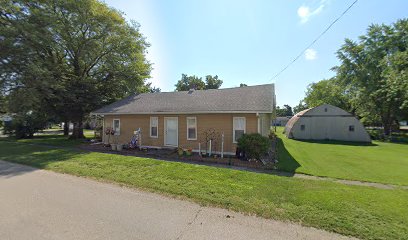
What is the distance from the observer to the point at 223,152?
12.4m

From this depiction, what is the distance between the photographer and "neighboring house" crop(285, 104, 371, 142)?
21.6 metres

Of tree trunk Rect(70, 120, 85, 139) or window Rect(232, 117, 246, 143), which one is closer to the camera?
window Rect(232, 117, 246, 143)

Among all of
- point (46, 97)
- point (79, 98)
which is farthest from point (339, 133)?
point (46, 97)

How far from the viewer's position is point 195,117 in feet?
43.5

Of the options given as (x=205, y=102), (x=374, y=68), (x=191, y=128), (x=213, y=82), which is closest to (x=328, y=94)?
(x=374, y=68)

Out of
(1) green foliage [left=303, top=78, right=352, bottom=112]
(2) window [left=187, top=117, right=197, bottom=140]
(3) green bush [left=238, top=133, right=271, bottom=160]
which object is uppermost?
(1) green foliage [left=303, top=78, right=352, bottom=112]

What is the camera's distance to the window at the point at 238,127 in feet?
39.9

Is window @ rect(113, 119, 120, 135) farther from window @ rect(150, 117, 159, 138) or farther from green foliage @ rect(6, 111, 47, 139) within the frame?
green foliage @ rect(6, 111, 47, 139)

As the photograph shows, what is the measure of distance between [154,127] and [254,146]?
7280mm

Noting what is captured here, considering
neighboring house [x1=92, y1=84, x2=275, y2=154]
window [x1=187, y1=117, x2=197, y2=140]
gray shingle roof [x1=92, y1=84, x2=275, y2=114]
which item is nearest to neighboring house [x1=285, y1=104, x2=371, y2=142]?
A: gray shingle roof [x1=92, y1=84, x2=275, y2=114]

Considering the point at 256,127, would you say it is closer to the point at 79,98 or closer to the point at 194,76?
the point at 79,98

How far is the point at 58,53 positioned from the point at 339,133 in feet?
97.7

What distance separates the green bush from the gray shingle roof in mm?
1672

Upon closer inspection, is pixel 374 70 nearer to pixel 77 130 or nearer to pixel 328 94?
pixel 328 94
